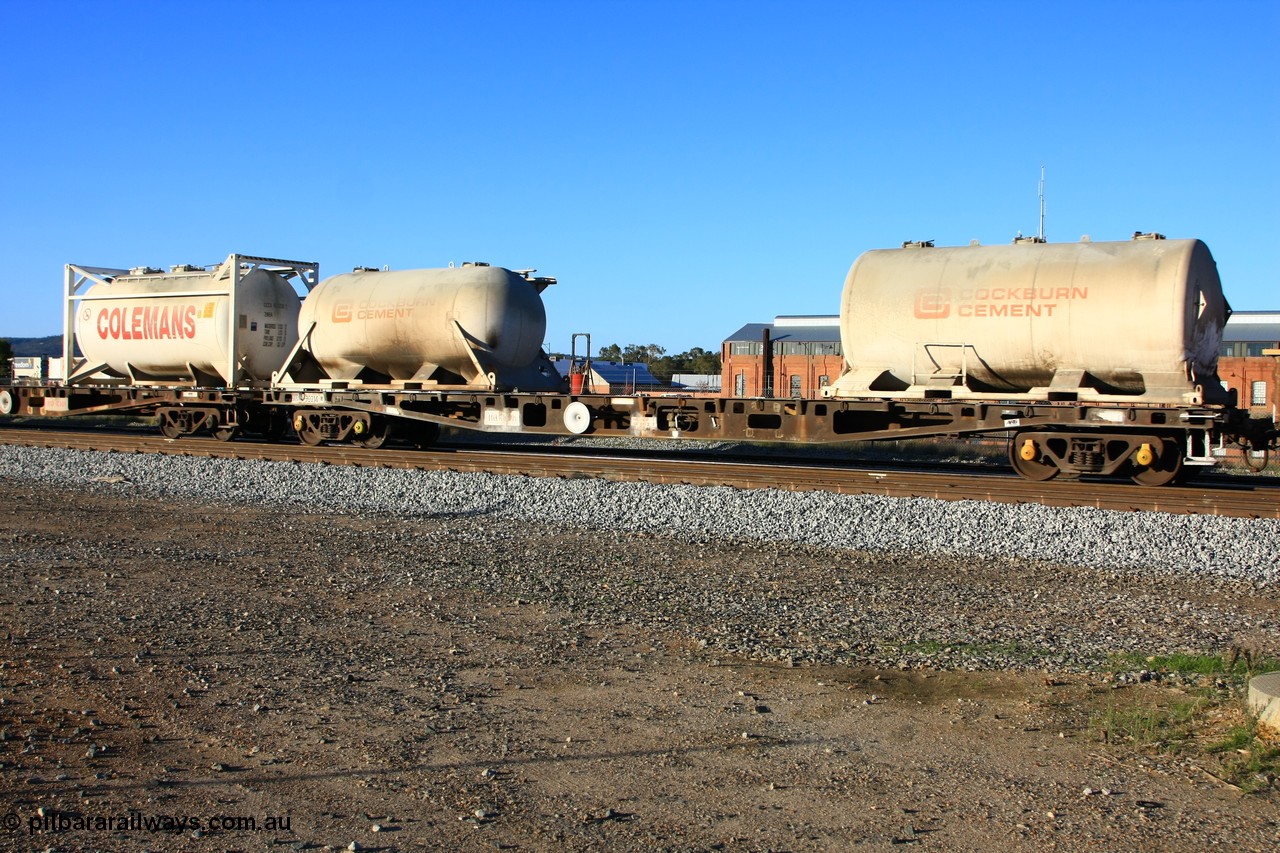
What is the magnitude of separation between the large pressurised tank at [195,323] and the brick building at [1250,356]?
43.1 m

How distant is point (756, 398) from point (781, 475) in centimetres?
167

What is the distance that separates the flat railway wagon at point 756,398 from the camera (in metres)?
13.7

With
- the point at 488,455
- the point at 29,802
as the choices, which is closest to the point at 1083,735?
the point at 29,802

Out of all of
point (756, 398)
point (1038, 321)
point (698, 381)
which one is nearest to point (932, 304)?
point (1038, 321)

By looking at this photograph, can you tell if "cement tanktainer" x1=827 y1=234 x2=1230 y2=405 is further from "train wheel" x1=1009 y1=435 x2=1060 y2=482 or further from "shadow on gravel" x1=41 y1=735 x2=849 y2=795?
"shadow on gravel" x1=41 y1=735 x2=849 y2=795

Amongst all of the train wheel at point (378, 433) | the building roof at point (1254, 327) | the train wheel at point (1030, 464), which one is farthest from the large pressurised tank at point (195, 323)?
the building roof at point (1254, 327)

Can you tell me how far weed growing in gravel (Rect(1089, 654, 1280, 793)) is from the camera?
4.55 m

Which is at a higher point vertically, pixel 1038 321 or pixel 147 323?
pixel 147 323

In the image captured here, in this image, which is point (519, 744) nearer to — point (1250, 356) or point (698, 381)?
Answer: point (1250, 356)

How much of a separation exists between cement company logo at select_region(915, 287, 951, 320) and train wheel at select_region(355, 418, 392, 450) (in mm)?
10429

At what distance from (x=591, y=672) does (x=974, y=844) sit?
9.07ft

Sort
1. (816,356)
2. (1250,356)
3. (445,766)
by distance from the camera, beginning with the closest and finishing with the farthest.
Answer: (445,766), (1250,356), (816,356)

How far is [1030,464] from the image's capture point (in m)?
14.7

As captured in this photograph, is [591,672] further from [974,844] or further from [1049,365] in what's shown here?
[1049,365]
